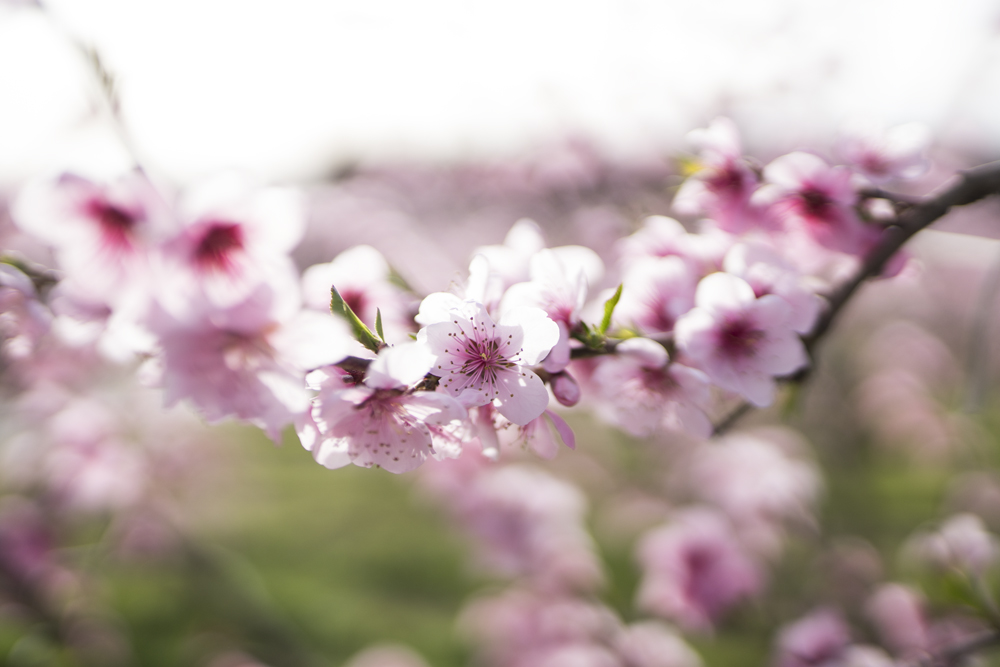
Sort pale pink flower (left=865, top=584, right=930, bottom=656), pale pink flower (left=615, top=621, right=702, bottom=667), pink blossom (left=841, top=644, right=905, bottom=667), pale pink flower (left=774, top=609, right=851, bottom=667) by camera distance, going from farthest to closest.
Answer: pale pink flower (left=615, top=621, right=702, bottom=667) → pale pink flower (left=865, top=584, right=930, bottom=656) → pale pink flower (left=774, top=609, right=851, bottom=667) → pink blossom (left=841, top=644, right=905, bottom=667)

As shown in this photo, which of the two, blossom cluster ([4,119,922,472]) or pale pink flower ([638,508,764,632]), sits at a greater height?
blossom cluster ([4,119,922,472])

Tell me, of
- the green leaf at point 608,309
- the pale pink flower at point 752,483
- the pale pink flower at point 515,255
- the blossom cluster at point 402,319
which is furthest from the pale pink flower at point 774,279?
the pale pink flower at point 752,483

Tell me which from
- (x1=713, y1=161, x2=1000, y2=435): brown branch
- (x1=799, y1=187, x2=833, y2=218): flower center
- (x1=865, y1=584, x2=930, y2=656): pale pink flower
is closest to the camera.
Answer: (x1=713, y1=161, x2=1000, y2=435): brown branch

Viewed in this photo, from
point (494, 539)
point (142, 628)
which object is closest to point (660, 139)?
point (494, 539)

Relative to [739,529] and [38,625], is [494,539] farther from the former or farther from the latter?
[38,625]

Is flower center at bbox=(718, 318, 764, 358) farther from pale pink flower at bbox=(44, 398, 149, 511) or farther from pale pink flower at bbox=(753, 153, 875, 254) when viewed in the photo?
pale pink flower at bbox=(44, 398, 149, 511)

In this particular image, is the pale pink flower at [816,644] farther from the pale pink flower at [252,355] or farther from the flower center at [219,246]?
the flower center at [219,246]

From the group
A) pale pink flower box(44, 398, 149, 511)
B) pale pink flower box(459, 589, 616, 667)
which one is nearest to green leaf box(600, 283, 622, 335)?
pale pink flower box(459, 589, 616, 667)
